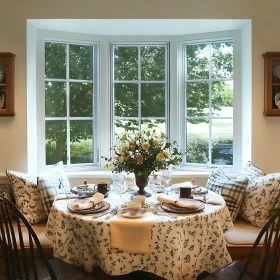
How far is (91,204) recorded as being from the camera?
196cm

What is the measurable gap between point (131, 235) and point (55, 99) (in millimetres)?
2070

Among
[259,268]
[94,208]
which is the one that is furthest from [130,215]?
[259,268]

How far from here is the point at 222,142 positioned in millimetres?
3410

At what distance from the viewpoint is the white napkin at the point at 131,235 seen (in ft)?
5.65

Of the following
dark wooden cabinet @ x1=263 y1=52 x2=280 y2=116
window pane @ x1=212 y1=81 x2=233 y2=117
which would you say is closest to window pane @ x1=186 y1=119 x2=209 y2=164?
window pane @ x1=212 y1=81 x2=233 y2=117

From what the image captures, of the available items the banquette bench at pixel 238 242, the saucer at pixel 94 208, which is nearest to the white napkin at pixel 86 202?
the saucer at pixel 94 208

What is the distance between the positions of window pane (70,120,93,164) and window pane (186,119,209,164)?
107cm

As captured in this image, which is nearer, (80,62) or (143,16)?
(143,16)

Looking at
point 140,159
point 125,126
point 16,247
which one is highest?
point 125,126

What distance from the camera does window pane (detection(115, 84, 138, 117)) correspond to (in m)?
3.54

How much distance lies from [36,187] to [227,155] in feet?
6.35

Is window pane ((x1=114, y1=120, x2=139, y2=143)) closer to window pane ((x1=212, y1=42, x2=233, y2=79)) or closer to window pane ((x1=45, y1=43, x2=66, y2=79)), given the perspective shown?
window pane ((x1=45, y1=43, x2=66, y2=79))

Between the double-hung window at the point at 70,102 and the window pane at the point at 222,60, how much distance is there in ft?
4.22

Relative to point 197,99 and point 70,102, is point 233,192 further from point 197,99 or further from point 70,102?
point 70,102
